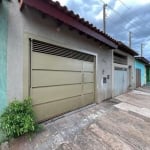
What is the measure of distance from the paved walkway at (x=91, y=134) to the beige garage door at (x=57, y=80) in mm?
466

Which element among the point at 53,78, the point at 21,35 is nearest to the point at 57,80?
the point at 53,78

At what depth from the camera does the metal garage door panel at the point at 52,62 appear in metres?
4.00

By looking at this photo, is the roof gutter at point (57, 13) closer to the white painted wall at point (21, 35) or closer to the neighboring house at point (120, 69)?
the white painted wall at point (21, 35)

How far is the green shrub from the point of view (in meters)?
3.10

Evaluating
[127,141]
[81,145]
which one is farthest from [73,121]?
[127,141]

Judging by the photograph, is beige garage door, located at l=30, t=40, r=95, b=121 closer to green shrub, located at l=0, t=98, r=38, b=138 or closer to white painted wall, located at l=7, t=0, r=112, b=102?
white painted wall, located at l=7, t=0, r=112, b=102

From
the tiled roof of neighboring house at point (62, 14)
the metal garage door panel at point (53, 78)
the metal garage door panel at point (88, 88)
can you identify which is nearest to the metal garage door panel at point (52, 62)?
the metal garage door panel at point (53, 78)

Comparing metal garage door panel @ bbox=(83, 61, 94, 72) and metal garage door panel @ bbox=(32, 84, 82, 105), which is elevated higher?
metal garage door panel @ bbox=(83, 61, 94, 72)

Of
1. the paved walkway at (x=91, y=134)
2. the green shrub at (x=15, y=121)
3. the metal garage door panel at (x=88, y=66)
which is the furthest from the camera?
the metal garage door panel at (x=88, y=66)

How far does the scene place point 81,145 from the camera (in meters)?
3.36

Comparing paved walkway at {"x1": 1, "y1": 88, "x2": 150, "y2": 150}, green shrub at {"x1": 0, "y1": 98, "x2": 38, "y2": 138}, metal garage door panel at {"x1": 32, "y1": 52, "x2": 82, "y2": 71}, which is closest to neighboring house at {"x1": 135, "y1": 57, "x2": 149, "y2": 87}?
paved walkway at {"x1": 1, "y1": 88, "x2": 150, "y2": 150}

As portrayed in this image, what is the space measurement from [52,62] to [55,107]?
148 centimetres

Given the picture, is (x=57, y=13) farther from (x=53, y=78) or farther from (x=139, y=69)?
(x=139, y=69)

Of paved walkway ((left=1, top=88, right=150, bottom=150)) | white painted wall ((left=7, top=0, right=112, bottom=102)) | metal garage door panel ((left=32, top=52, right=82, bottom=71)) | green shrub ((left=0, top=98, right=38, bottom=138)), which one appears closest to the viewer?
green shrub ((left=0, top=98, right=38, bottom=138))
